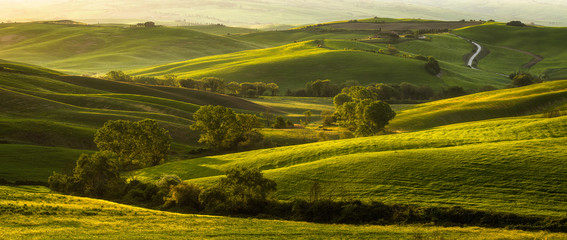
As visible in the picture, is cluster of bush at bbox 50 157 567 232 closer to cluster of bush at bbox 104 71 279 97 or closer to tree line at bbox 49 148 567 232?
tree line at bbox 49 148 567 232

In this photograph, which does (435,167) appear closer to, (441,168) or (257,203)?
(441,168)

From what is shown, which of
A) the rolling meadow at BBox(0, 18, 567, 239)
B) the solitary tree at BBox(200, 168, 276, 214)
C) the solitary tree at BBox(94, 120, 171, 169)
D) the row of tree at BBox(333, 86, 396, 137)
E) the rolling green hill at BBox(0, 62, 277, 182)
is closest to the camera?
the rolling meadow at BBox(0, 18, 567, 239)

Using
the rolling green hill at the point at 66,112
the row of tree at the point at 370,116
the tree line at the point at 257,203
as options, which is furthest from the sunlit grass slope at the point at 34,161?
the row of tree at the point at 370,116

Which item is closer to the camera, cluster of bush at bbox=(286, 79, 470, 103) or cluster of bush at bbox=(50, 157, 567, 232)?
cluster of bush at bbox=(50, 157, 567, 232)

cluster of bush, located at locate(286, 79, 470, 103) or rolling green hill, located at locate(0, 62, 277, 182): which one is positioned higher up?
rolling green hill, located at locate(0, 62, 277, 182)

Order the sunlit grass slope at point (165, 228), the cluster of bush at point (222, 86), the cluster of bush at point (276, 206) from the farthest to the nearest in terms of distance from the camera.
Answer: the cluster of bush at point (222, 86) → the cluster of bush at point (276, 206) → the sunlit grass slope at point (165, 228)

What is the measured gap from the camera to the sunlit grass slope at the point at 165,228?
33.7m

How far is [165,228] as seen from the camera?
36844mm

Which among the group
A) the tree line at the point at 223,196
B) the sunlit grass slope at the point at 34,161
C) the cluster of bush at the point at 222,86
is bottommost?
the cluster of bush at the point at 222,86

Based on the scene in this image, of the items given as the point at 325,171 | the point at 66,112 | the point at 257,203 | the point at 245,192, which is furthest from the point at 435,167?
the point at 66,112

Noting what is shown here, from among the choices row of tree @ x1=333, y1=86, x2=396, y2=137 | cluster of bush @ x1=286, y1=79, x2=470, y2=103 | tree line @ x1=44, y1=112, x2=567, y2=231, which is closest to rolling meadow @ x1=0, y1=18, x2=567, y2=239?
tree line @ x1=44, y1=112, x2=567, y2=231

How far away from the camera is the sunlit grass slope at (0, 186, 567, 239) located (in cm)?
3369

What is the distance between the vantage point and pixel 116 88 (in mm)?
141875

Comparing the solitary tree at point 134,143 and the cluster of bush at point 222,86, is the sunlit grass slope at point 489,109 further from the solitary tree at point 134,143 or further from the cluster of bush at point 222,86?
the cluster of bush at point 222,86
